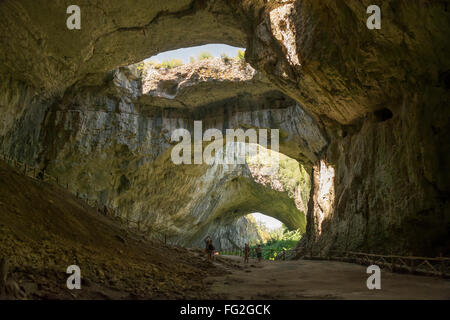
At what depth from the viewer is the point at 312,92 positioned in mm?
13383

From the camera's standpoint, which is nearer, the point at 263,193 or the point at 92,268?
the point at 92,268

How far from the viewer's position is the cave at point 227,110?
871 centimetres

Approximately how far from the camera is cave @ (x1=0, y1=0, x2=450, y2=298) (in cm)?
871

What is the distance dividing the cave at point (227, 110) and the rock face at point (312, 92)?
0.05 meters

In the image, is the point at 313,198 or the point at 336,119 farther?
the point at 313,198

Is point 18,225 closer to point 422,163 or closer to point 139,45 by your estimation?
point 422,163

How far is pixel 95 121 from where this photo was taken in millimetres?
20516

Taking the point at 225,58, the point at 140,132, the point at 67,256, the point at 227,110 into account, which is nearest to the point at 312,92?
the point at 225,58

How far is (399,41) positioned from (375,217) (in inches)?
223

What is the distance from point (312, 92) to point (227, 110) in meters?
10.9

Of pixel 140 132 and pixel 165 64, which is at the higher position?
pixel 165 64

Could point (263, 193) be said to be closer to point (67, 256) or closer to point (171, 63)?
point (171, 63)
